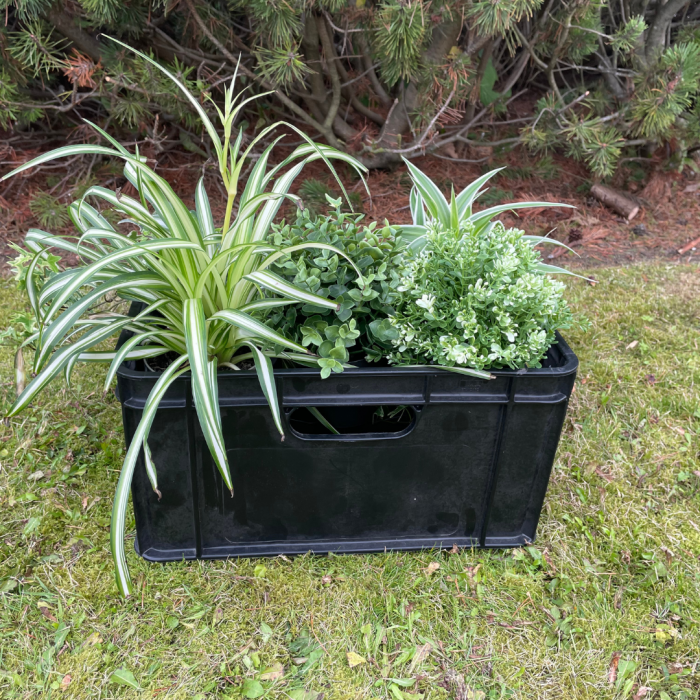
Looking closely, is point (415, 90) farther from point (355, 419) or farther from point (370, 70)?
point (355, 419)

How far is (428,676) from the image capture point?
117cm

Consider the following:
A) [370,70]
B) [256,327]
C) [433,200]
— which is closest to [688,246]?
[370,70]

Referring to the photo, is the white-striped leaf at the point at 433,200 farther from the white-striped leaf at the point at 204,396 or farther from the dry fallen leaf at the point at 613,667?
the dry fallen leaf at the point at 613,667

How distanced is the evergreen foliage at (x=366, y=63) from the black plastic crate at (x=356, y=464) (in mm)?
1377

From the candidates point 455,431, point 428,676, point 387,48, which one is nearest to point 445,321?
point 455,431

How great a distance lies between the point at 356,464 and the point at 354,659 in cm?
38

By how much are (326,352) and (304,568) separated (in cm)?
55

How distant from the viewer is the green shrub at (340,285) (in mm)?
1202

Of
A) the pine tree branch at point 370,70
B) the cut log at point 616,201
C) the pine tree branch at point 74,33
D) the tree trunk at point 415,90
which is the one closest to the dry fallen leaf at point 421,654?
the tree trunk at point 415,90

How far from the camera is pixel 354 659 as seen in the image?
1.18 meters

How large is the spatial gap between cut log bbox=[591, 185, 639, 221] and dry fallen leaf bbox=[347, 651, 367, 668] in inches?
119

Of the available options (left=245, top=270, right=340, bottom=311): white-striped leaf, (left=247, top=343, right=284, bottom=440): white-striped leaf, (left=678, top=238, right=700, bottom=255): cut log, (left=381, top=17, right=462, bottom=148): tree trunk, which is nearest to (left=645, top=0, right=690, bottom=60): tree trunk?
(left=678, top=238, right=700, bottom=255): cut log

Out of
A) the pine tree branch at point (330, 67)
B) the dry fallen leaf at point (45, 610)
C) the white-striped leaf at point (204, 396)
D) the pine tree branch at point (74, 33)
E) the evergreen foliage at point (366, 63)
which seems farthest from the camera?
the pine tree branch at point (330, 67)

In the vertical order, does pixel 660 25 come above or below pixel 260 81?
above
